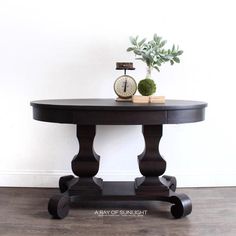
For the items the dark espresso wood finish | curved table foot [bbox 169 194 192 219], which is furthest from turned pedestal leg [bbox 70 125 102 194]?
curved table foot [bbox 169 194 192 219]

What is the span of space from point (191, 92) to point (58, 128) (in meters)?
1.04

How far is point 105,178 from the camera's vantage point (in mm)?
2393

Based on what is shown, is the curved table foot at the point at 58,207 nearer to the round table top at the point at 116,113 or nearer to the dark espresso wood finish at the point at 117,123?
the dark espresso wood finish at the point at 117,123

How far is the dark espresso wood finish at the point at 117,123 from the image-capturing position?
1.70m

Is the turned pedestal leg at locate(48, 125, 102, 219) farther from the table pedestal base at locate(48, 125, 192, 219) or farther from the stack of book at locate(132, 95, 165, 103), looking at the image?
the stack of book at locate(132, 95, 165, 103)

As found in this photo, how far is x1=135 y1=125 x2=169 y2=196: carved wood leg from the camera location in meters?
1.88

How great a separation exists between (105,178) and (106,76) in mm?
776

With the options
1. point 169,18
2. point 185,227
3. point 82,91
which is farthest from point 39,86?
point 185,227

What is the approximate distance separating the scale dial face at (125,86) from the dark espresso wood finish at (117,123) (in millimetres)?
172

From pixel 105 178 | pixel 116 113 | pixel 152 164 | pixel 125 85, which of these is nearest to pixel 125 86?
pixel 125 85

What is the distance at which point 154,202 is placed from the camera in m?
2.09

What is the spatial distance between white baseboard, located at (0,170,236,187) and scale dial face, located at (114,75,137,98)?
70cm

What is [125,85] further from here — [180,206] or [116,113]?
[180,206]

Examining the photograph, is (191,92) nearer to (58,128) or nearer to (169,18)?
(169,18)
